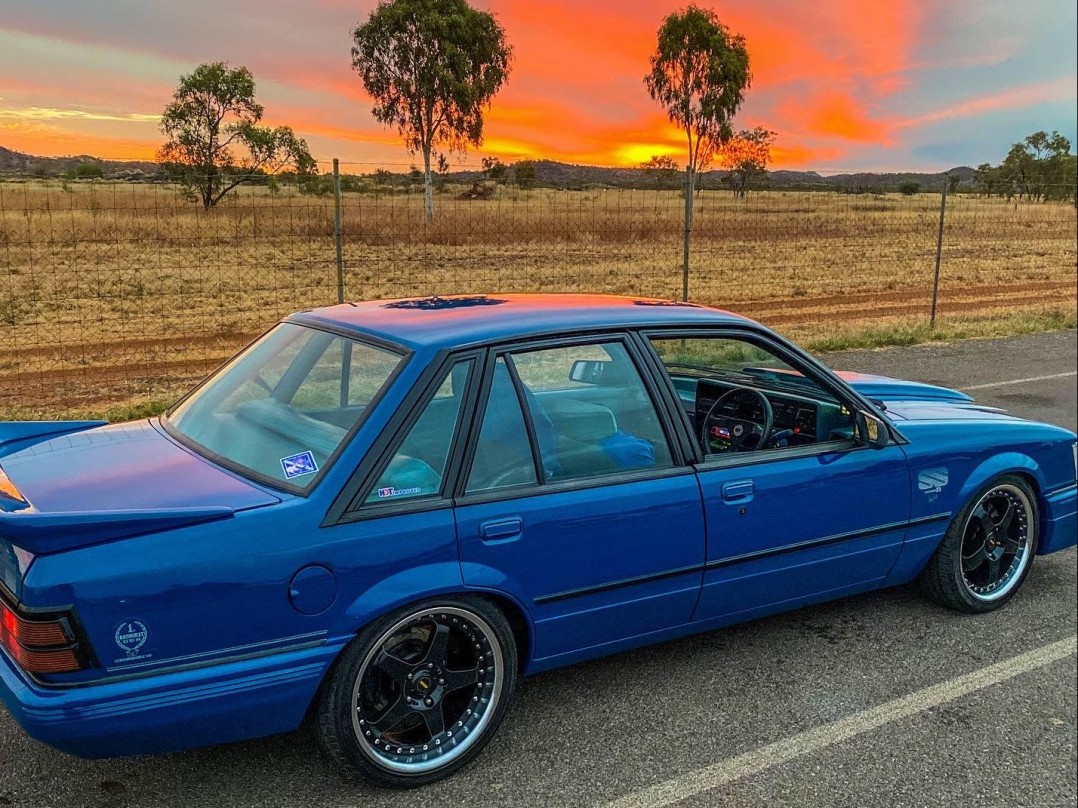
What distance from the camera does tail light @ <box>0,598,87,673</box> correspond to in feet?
7.41

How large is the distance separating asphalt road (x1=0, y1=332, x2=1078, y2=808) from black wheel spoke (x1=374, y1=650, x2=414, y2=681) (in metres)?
0.37

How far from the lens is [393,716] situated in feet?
8.98

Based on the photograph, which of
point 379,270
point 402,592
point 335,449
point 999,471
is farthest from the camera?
point 379,270

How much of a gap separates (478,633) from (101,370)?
8.20 meters

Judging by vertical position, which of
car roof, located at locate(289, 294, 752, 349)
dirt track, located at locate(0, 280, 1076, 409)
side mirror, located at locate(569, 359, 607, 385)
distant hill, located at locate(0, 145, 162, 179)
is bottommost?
dirt track, located at locate(0, 280, 1076, 409)

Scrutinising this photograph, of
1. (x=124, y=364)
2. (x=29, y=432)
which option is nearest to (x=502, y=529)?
(x=29, y=432)

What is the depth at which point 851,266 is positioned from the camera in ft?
84.5

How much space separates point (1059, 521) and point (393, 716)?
3.30m

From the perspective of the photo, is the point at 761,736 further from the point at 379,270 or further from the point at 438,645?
the point at 379,270

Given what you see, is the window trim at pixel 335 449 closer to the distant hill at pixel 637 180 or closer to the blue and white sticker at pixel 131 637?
the blue and white sticker at pixel 131 637

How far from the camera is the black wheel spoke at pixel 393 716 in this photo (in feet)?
8.93

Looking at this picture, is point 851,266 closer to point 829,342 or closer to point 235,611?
point 829,342

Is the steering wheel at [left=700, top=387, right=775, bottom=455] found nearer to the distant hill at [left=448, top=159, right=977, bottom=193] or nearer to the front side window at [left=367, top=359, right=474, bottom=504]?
the front side window at [left=367, top=359, right=474, bottom=504]

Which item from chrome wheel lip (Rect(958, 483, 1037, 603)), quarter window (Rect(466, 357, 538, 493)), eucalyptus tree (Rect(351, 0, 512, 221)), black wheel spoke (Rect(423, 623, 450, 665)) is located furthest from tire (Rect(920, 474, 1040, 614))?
eucalyptus tree (Rect(351, 0, 512, 221))
